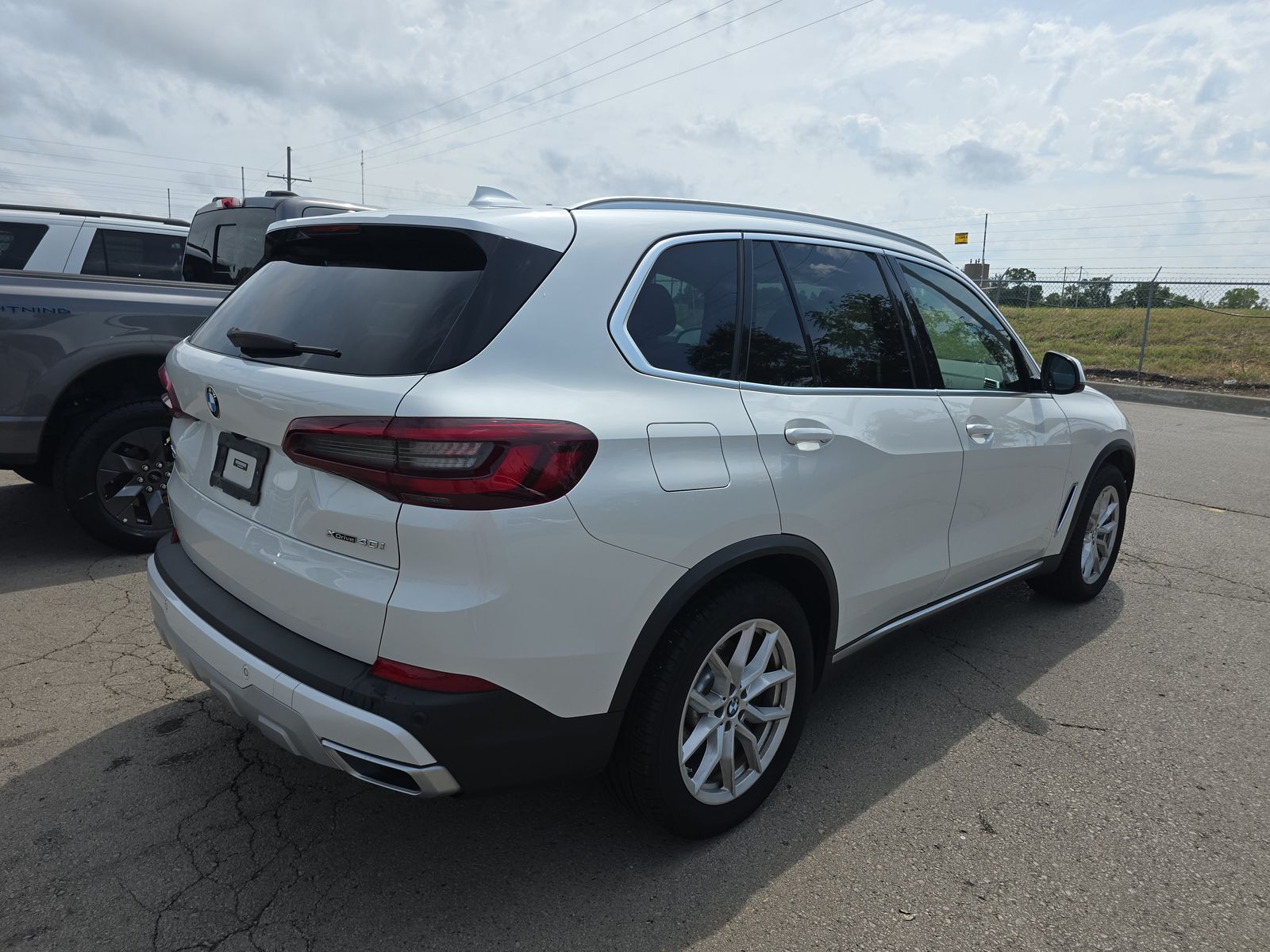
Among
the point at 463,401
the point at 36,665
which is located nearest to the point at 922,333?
the point at 463,401

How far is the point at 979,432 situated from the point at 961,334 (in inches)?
17.8

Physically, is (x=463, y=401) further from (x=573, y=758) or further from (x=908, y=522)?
(x=908, y=522)

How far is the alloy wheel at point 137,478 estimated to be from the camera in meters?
4.70

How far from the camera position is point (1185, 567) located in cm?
529

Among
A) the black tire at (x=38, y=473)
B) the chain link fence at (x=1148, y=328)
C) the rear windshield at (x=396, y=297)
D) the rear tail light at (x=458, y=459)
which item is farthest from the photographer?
the chain link fence at (x=1148, y=328)

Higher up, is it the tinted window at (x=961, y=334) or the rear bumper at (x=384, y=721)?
the tinted window at (x=961, y=334)

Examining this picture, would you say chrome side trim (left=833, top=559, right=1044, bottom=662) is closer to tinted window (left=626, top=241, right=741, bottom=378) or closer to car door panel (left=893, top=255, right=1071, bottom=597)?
car door panel (left=893, top=255, right=1071, bottom=597)

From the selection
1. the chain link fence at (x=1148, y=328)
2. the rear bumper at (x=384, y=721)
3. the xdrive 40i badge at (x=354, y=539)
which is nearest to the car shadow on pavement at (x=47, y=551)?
the rear bumper at (x=384, y=721)

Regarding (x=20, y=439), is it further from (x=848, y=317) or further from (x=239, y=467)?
(x=848, y=317)

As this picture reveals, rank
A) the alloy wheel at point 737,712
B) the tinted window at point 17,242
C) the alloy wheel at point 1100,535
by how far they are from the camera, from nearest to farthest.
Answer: the alloy wheel at point 737,712, the alloy wheel at point 1100,535, the tinted window at point 17,242

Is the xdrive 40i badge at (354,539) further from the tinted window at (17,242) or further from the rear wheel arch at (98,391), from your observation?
the tinted window at (17,242)

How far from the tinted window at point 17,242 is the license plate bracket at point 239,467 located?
4.23m

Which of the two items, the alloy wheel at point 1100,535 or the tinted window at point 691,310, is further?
the alloy wheel at point 1100,535

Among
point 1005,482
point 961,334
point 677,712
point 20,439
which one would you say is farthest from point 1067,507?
point 20,439
